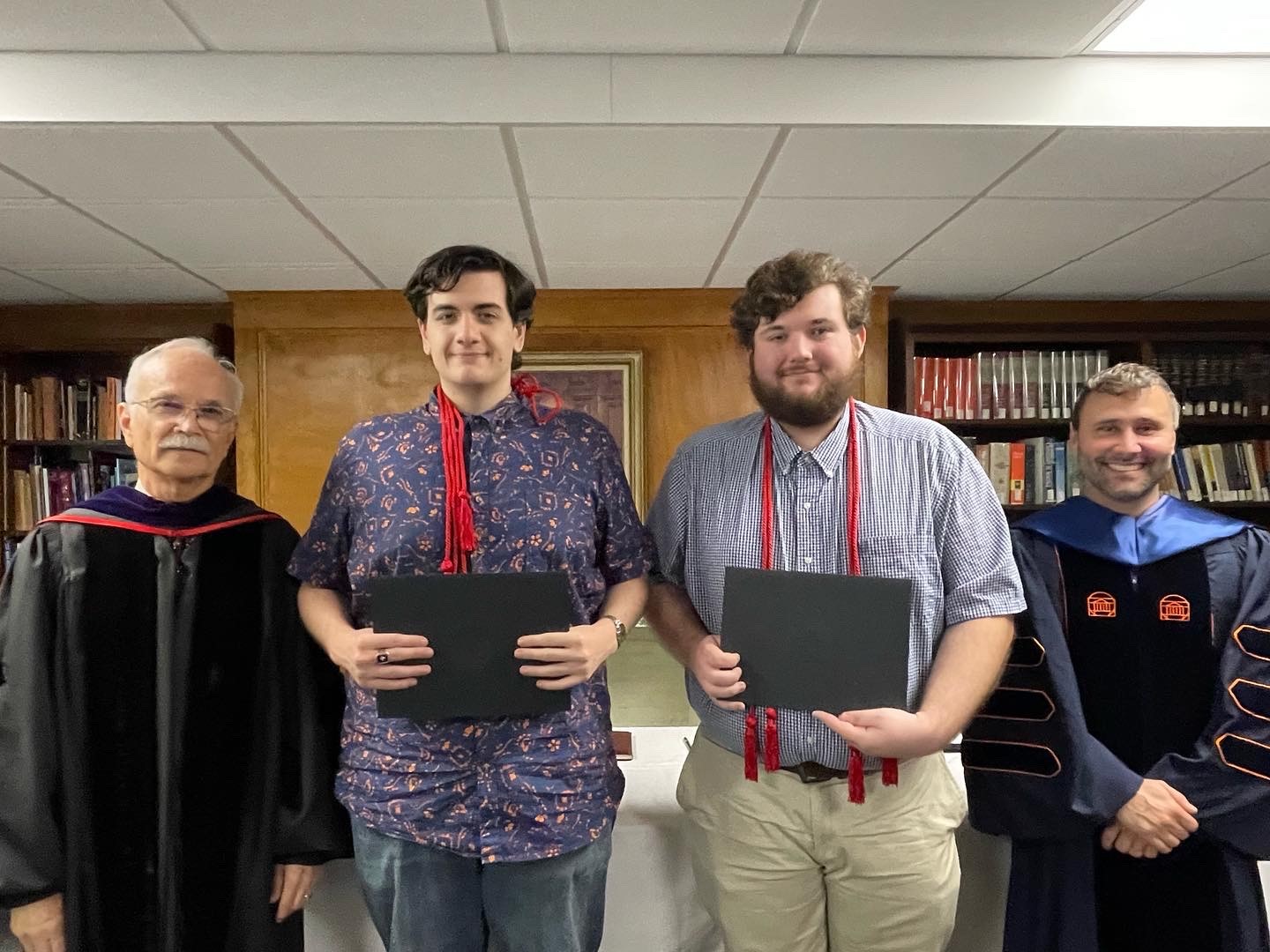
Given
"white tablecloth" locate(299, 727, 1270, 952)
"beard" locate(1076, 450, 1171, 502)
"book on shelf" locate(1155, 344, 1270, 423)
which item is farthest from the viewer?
"book on shelf" locate(1155, 344, 1270, 423)

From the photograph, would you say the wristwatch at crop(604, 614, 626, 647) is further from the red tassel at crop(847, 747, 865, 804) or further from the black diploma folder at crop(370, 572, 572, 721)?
the red tassel at crop(847, 747, 865, 804)

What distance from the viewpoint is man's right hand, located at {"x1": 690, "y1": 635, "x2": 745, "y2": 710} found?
124 cm

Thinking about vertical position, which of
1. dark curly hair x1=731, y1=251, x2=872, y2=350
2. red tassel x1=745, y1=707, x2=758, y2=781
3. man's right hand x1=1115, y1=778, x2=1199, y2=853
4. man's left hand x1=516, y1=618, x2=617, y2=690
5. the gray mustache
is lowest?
man's right hand x1=1115, y1=778, x2=1199, y2=853

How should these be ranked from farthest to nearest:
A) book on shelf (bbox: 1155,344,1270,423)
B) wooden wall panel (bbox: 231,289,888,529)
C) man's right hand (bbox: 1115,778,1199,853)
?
book on shelf (bbox: 1155,344,1270,423), wooden wall panel (bbox: 231,289,888,529), man's right hand (bbox: 1115,778,1199,853)

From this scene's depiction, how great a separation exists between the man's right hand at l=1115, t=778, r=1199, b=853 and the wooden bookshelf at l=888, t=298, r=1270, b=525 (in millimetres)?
2949

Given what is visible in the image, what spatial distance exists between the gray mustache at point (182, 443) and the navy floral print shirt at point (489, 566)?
23 cm

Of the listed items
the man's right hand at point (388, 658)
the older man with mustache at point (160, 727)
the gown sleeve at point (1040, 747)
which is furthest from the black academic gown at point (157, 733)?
the gown sleeve at point (1040, 747)

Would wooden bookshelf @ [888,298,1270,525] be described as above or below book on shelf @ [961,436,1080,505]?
above

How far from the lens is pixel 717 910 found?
4.58 ft

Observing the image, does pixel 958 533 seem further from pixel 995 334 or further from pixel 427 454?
pixel 995 334

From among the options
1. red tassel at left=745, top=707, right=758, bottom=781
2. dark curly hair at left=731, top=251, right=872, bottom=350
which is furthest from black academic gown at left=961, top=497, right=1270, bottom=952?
dark curly hair at left=731, top=251, right=872, bottom=350

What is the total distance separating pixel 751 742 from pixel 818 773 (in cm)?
11

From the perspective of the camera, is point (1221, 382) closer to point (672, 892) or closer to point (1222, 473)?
point (1222, 473)

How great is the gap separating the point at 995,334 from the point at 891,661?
350 centimetres
